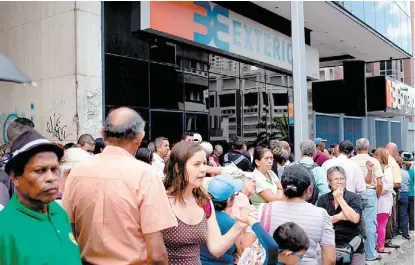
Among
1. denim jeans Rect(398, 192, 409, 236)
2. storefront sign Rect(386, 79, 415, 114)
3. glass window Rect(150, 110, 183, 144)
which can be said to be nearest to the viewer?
→ denim jeans Rect(398, 192, 409, 236)

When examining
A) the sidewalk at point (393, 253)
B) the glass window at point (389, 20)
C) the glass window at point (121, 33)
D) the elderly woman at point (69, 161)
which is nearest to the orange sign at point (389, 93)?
the glass window at point (389, 20)

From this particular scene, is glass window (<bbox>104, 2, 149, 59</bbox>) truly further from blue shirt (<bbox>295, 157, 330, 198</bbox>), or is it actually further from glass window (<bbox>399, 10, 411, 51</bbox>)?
glass window (<bbox>399, 10, 411, 51</bbox>)

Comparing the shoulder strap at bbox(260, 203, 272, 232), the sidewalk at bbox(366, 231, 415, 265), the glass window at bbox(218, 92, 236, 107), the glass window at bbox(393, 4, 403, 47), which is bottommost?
the sidewalk at bbox(366, 231, 415, 265)

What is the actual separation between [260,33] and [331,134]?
27.8 ft

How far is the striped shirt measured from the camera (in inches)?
141

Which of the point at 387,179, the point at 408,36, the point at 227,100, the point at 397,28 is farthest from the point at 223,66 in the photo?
the point at 408,36

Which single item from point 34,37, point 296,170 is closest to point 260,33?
point 34,37

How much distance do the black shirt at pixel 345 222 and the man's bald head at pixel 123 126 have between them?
9.53ft

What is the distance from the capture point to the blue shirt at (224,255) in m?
3.30

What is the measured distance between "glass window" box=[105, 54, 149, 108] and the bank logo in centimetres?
196

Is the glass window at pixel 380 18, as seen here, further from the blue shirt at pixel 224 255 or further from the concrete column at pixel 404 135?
the blue shirt at pixel 224 255

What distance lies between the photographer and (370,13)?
1739cm

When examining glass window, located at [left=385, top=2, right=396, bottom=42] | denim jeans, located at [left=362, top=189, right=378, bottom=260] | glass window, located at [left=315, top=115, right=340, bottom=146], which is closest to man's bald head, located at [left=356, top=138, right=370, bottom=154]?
denim jeans, located at [left=362, top=189, right=378, bottom=260]

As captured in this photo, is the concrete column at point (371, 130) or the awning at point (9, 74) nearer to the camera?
the awning at point (9, 74)
